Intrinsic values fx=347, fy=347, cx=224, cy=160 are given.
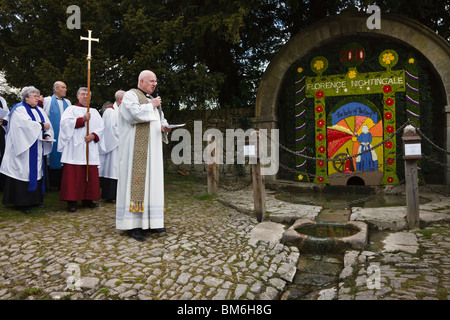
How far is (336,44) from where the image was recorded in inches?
346

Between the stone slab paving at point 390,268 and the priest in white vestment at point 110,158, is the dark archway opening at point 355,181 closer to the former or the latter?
the stone slab paving at point 390,268

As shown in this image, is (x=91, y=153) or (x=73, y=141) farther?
(x=91, y=153)

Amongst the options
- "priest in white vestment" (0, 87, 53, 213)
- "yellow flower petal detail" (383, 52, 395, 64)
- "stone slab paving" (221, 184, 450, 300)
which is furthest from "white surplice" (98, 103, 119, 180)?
"yellow flower petal detail" (383, 52, 395, 64)

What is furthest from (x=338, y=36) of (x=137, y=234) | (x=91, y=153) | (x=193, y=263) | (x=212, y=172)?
(x=193, y=263)

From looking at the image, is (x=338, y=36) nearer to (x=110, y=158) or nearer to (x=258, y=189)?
(x=258, y=189)

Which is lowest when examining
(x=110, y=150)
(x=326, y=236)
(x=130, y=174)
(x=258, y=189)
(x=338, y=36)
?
(x=326, y=236)

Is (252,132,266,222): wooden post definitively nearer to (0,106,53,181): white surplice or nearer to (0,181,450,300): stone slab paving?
(0,181,450,300): stone slab paving

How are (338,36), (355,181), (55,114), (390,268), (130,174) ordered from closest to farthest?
(390,268), (130,174), (55,114), (338,36), (355,181)

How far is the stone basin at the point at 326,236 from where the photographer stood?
4020 millimetres

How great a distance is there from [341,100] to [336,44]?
145 centimetres

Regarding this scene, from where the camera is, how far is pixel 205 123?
10055 millimetres

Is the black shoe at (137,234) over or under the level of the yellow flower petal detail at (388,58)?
under

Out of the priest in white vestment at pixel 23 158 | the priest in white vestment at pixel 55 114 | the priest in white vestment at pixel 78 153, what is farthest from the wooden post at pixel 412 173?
the priest in white vestment at pixel 55 114

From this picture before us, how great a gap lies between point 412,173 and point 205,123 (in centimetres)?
635
